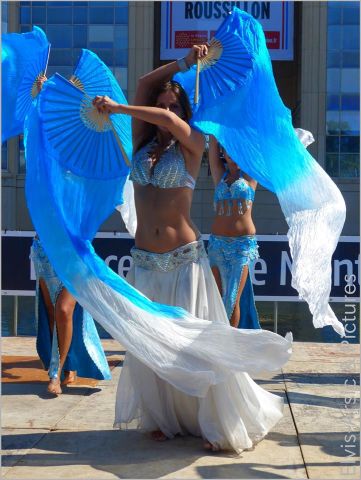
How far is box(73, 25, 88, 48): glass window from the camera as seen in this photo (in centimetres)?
2134

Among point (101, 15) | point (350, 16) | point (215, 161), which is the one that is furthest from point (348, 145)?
point (215, 161)

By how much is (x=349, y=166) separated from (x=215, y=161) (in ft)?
53.3

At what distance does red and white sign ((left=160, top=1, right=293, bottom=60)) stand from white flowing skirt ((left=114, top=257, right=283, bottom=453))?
1800 cm

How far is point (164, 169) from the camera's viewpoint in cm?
389

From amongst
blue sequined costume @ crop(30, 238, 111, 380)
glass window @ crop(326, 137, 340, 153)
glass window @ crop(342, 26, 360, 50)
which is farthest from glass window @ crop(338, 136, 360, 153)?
blue sequined costume @ crop(30, 238, 111, 380)

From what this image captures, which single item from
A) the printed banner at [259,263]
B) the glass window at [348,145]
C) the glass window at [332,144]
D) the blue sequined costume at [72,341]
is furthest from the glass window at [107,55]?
the blue sequined costume at [72,341]

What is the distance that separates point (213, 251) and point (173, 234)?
7.72ft

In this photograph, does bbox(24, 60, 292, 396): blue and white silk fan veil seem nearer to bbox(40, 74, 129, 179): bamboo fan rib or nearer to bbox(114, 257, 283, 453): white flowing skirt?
bbox(40, 74, 129, 179): bamboo fan rib

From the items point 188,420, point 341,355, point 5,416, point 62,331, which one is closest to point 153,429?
point 188,420

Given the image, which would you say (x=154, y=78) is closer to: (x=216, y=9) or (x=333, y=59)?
(x=216, y=9)

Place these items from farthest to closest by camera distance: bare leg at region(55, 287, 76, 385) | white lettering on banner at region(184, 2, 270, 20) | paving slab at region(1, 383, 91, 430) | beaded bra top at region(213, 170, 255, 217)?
white lettering on banner at region(184, 2, 270, 20), beaded bra top at region(213, 170, 255, 217), bare leg at region(55, 287, 76, 385), paving slab at region(1, 383, 91, 430)

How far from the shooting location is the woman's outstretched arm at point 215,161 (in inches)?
240

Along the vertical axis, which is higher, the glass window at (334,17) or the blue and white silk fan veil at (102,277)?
the glass window at (334,17)

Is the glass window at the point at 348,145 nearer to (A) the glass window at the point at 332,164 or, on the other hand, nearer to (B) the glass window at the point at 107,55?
(A) the glass window at the point at 332,164
